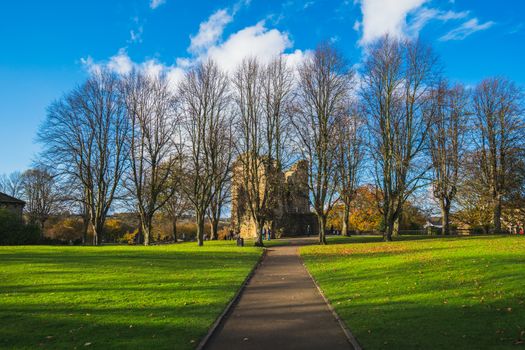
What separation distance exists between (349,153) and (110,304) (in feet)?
109

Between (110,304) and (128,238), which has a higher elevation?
(110,304)

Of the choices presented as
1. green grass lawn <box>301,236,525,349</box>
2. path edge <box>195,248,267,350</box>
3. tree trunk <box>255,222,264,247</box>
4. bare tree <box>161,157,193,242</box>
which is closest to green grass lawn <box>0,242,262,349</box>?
path edge <box>195,248,267,350</box>

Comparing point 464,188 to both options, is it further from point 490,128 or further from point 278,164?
point 278,164

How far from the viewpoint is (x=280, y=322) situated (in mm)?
8211

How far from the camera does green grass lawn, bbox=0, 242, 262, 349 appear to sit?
6.94 metres

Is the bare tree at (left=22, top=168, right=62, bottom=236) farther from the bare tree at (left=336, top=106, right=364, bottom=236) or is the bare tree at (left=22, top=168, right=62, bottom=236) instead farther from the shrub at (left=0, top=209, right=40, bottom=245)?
the bare tree at (left=336, top=106, right=364, bottom=236)

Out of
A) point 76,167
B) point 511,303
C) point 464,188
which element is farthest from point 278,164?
point 511,303

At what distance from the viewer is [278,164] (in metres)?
34.9

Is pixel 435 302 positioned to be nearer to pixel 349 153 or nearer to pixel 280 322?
pixel 280 322

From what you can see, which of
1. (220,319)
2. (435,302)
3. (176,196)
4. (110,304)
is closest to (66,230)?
(176,196)

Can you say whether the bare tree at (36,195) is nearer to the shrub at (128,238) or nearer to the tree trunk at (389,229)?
the shrub at (128,238)

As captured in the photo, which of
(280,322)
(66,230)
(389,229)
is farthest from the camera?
(66,230)

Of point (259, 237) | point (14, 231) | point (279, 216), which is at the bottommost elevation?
point (259, 237)

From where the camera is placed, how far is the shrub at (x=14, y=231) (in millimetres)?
37406
